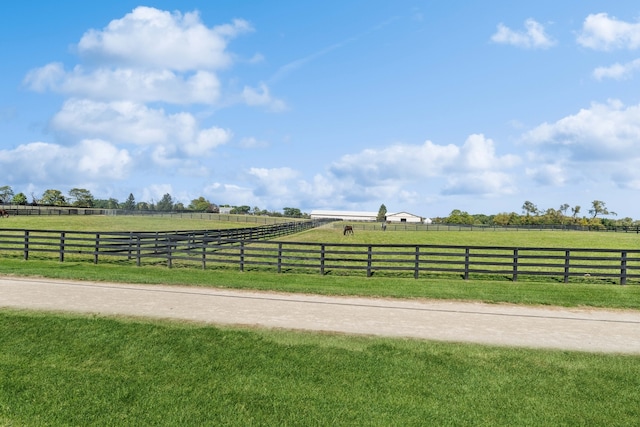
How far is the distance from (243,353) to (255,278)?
320 inches

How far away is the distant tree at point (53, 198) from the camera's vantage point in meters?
128

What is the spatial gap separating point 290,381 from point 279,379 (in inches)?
6.6

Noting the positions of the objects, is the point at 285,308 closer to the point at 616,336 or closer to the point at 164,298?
the point at 164,298

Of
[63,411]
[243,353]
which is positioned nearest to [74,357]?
[63,411]

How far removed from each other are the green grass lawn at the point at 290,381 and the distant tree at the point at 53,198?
13967 centimetres

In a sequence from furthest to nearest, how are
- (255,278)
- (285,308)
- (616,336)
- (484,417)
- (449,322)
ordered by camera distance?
1. (255,278)
2. (285,308)
3. (449,322)
4. (616,336)
5. (484,417)

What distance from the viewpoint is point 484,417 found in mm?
5102

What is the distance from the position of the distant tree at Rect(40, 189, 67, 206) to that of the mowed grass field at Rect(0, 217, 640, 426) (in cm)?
13912

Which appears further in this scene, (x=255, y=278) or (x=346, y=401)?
(x=255, y=278)

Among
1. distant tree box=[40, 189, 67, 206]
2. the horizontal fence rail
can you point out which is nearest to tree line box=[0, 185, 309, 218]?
distant tree box=[40, 189, 67, 206]

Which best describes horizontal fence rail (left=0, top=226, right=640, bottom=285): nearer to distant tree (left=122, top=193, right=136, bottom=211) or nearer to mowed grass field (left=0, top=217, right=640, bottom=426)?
mowed grass field (left=0, top=217, right=640, bottom=426)

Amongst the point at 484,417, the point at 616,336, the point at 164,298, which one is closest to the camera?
the point at 484,417

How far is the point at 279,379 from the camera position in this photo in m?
6.00

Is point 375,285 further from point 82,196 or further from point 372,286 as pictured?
point 82,196
